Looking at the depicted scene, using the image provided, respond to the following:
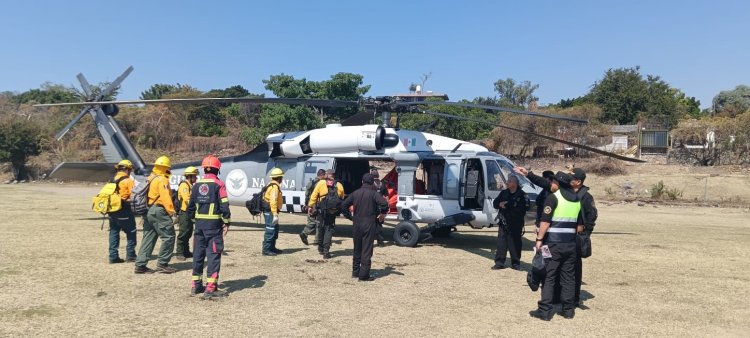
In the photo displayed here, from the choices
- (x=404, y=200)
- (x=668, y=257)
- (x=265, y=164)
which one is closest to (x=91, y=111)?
(x=265, y=164)

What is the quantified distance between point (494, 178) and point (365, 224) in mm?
4014

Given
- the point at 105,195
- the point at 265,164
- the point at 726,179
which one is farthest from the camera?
the point at 726,179

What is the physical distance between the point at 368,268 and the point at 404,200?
144 inches

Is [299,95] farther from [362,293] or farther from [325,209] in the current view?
[362,293]

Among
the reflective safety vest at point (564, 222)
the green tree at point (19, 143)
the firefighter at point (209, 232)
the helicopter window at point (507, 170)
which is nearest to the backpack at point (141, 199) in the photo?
the firefighter at point (209, 232)

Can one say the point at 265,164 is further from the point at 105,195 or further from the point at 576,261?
the point at 576,261

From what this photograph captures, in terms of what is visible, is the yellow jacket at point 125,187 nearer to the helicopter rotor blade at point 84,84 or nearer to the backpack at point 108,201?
the backpack at point 108,201

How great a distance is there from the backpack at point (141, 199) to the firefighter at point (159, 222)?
8 centimetres

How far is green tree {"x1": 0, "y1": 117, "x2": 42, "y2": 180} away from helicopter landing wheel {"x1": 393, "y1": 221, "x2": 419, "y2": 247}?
34.7 meters

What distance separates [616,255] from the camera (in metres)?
10.2

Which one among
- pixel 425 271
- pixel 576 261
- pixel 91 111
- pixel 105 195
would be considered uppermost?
pixel 91 111

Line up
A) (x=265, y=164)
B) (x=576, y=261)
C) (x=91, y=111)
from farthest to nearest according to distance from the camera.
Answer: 1. (x=91, y=111)
2. (x=265, y=164)
3. (x=576, y=261)

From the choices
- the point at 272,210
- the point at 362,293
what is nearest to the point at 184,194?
the point at 272,210

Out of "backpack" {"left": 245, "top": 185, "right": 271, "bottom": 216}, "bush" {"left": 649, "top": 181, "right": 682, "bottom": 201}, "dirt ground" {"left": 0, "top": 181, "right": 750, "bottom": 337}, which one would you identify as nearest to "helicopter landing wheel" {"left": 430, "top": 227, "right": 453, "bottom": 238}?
"dirt ground" {"left": 0, "top": 181, "right": 750, "bottom": 337}
